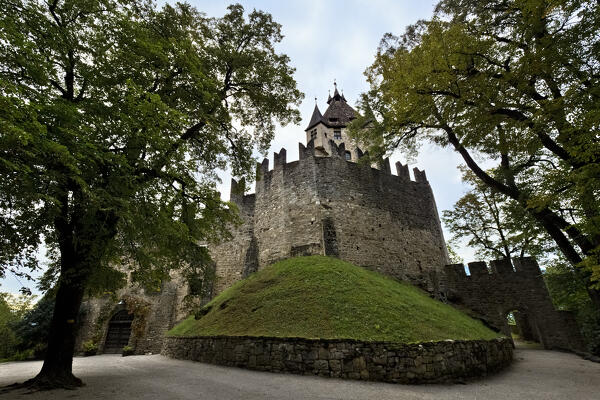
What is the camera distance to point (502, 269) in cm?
1609

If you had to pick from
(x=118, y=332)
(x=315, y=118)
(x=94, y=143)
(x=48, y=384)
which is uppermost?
(x=315, y=118)

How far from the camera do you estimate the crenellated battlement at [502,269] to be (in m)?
15.7

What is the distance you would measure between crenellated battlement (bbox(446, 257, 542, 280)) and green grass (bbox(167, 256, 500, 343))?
25.5 ft

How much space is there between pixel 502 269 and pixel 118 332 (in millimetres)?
25400

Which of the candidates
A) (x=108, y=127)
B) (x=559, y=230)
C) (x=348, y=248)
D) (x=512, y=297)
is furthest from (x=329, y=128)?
(x=108, y=127)

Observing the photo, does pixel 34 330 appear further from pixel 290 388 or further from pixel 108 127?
pixel 290 388

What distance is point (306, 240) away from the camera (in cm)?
1533

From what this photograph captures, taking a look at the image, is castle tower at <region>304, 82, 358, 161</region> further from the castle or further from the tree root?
the tree root

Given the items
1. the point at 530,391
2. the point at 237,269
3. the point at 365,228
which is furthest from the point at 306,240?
the point at 530,391

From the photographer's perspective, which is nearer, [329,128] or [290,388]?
[290,388]

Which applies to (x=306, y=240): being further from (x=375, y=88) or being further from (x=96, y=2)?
(x=96, y=2)

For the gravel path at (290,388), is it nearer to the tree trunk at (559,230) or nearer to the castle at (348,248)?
Result: the tree trunk at (559,230)

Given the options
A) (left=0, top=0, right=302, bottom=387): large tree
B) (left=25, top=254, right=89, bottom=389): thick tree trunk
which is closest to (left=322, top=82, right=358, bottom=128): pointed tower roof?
(left=0, top=0, right=302, bottom=387): large tree

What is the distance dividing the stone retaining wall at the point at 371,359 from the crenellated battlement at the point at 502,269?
9.52m
